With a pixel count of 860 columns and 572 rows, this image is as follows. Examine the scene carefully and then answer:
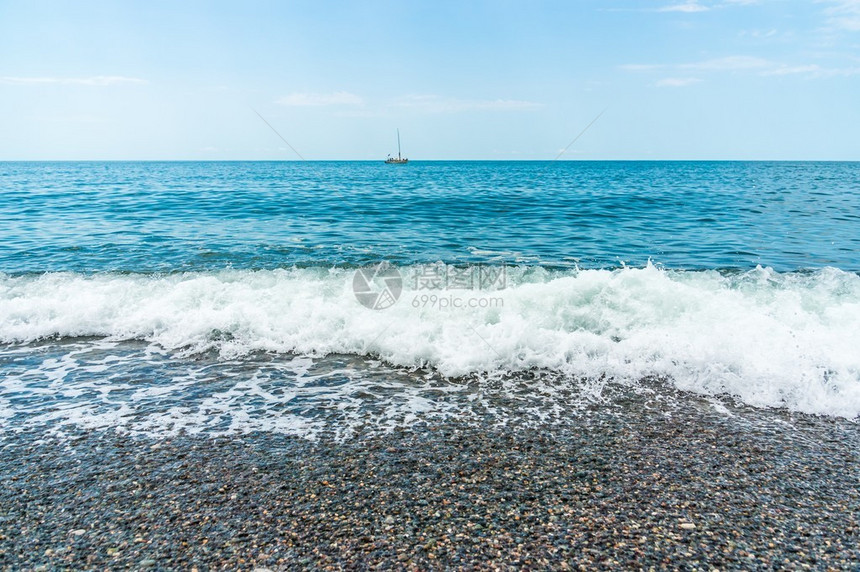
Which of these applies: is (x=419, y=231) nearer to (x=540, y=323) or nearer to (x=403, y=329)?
(x=403, y=329)

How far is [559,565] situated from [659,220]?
17.8m

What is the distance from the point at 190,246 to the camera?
1374 cm

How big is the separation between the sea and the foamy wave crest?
36 millimetres

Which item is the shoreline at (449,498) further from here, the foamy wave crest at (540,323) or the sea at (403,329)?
the foamy wave crest at (540,323)

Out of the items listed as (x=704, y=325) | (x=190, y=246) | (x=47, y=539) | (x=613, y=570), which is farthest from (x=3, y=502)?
(x=190, y=246)

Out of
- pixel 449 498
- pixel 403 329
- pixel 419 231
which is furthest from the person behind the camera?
pixel 419 231

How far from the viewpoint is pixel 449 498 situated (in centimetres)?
397

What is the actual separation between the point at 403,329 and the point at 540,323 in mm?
2176

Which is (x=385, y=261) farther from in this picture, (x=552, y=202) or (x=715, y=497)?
(x=552, y=202)

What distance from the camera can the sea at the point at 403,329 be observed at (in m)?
5.71

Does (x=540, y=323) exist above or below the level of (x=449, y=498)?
above

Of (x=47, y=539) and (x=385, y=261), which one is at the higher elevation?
(x=385, y=261)

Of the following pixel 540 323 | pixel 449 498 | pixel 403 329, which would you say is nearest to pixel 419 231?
pixel 403 329

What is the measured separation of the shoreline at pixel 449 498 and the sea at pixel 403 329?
0.51m
